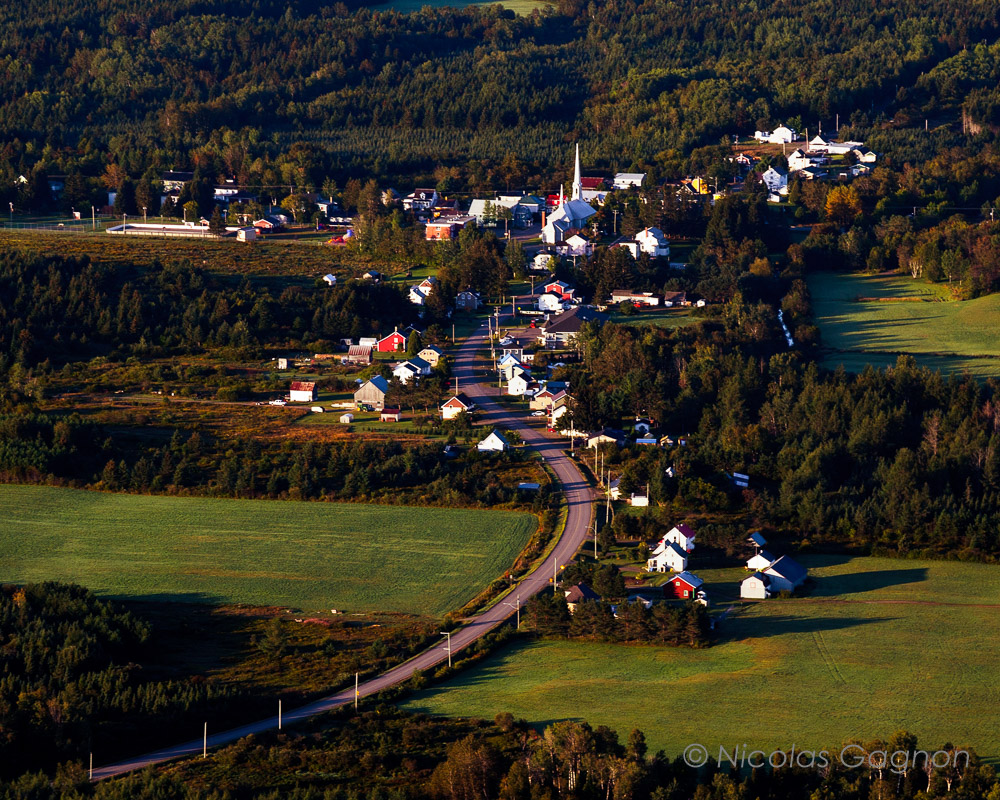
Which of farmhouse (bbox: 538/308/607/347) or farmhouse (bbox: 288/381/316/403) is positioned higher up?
farmhouse (bbox: 538/308/607/347)

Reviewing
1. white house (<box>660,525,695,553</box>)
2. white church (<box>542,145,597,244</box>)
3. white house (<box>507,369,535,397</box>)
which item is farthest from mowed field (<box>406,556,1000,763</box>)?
white church (<box>542,145,597,244</box>)

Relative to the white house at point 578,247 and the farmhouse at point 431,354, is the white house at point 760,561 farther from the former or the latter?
the white house at point 578,247

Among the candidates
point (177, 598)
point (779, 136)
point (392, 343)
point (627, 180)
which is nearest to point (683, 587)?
point (177, 598)

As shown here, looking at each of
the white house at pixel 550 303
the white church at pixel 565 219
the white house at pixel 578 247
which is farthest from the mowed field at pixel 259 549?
the white church at pixel 565 219

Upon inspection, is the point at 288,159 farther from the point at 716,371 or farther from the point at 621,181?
the point at 716,371

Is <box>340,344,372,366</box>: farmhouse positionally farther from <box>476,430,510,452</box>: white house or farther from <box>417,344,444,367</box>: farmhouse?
<box>476,430,510,452</box>: white house

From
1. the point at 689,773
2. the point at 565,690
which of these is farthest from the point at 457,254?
the point at 689,773
